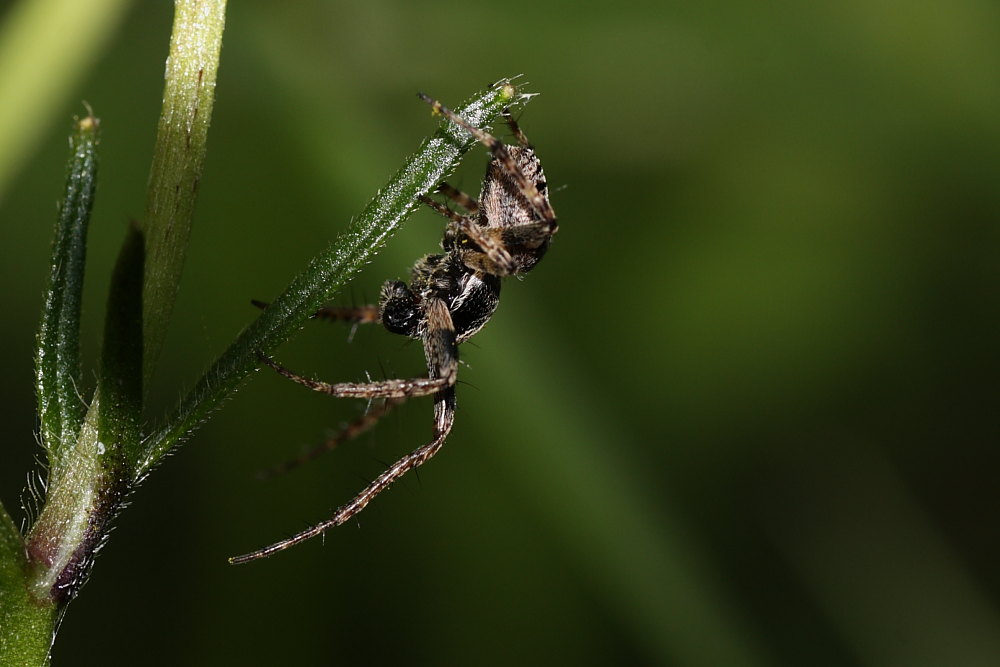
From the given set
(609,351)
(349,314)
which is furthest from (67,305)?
(609,351)

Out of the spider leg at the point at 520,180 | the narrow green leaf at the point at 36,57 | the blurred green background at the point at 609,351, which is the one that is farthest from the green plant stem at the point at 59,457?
the blurred green background at the point at 609,351

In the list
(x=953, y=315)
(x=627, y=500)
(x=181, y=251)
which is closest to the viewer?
(x=181, y=251)

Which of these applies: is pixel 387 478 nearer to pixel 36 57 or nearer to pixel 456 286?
pixel 456 286

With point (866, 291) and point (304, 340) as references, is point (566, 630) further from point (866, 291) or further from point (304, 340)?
point (866, 291)

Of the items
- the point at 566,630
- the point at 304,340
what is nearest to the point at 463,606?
the point at 566,630

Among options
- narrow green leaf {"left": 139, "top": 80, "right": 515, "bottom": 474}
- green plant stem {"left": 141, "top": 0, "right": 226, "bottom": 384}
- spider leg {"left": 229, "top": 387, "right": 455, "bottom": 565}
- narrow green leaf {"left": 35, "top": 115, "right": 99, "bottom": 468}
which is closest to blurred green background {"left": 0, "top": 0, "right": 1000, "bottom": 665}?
spider leg {"left": 229, "top": 387, "right": 455, "bottom": 565}

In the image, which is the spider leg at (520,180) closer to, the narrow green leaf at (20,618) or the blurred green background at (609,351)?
the blurred green background at (609,351)

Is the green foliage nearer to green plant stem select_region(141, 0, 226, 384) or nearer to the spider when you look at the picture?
green plant stem select_region(141, 0, 226, 384)
